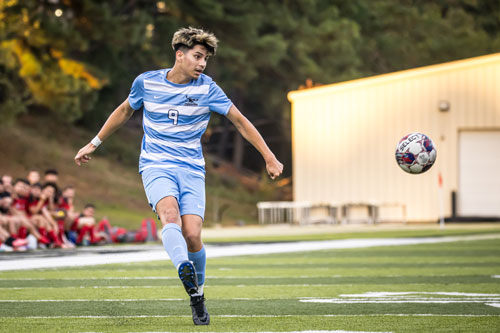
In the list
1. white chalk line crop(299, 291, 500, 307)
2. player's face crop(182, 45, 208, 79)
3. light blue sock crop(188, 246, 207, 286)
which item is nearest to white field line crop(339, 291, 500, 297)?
white chalk line crop(299, 291, 500, 307)

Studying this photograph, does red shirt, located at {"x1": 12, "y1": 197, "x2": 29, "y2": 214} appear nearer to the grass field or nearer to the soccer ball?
the grass field

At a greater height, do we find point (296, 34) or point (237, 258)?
point (296, 34)

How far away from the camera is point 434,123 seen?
30.1 m

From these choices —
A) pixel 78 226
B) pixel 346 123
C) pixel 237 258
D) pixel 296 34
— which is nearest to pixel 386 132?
pixel 346 123

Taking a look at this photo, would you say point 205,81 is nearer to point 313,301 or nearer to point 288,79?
point 313,301

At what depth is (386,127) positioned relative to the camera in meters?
30.8

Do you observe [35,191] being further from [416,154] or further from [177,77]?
[177,77]

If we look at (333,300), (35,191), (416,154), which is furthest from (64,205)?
(333,300)

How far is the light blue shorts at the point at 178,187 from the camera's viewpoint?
6957 mm

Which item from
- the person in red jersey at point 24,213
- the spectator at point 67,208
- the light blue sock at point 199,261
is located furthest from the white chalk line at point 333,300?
the spectator at point 67,208

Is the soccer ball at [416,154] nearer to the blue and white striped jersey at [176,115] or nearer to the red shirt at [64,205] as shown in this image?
the blue and white striped jersey at [176,115]

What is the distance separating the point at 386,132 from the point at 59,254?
1759 cm

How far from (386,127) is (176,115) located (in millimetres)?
24239

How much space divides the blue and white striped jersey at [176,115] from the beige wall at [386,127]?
23573 millimetres
